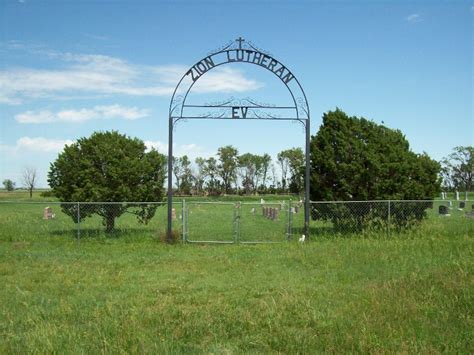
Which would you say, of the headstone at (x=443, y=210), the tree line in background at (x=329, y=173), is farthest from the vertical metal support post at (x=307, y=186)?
the headstone at (x=443, y=210)

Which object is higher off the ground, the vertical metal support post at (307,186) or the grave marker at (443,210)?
the vertical metal support post at (307,186)

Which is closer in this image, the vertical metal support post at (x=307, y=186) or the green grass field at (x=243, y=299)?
the green grass field at (x=243, y=299)

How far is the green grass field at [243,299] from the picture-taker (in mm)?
4961

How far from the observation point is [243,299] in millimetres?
6750

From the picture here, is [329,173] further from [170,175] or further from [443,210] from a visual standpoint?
[443,210]

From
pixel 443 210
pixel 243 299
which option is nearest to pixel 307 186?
pixel 243 299

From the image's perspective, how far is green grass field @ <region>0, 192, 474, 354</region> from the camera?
16.3 feet

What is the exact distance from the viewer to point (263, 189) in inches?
3824

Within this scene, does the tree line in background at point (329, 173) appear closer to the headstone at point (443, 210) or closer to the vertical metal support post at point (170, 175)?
the vertical metal support post at point (170, 175)

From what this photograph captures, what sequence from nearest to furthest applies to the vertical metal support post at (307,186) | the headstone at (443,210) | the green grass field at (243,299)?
1. the green grass field at (243,299)
2. the vertical metal support post at (307,186)
3. the headstone at (443,210)

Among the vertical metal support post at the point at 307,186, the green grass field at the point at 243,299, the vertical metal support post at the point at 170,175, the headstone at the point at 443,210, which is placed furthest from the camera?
the headstone at the point at 443,210

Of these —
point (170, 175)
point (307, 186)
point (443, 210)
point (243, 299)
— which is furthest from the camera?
point (443, 210)

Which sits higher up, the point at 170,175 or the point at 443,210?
the point at 170,175

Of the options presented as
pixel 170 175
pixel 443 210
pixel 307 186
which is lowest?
→ pixel 443 210
